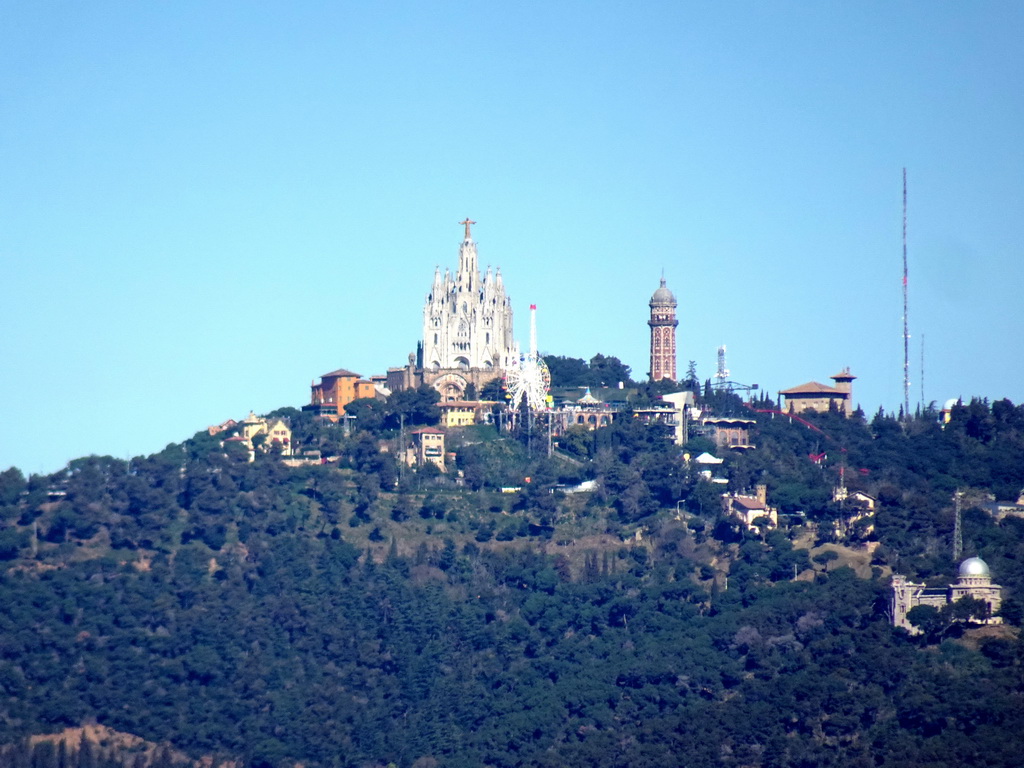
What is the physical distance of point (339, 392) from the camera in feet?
448

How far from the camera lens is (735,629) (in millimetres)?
102625

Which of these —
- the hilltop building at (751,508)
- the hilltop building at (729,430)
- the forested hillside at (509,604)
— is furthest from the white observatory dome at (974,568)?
the hilltop building at (729,430)

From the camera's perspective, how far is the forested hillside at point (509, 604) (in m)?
94.8

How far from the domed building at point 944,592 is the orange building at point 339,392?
144 ft

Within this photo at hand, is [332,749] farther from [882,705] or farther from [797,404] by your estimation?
[797,404]

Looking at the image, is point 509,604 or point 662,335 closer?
point 509,604

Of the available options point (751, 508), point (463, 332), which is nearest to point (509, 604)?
point (751, 508)

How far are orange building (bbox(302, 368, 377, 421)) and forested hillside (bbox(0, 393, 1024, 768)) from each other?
4674mm

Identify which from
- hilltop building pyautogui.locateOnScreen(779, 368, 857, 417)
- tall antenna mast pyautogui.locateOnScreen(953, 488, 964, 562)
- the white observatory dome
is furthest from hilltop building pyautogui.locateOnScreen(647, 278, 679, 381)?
the white observatory dome

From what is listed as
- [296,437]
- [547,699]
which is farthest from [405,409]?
[547,699]

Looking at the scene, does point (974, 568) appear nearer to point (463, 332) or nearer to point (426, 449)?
point (426, 449)

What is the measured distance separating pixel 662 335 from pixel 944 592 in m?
47.8

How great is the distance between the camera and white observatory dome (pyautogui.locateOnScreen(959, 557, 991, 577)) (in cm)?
9856

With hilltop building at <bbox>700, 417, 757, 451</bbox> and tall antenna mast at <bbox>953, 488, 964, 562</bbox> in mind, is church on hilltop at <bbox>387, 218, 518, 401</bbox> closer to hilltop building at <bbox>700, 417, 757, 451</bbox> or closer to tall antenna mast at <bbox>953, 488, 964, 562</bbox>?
hilltop building at <bbox>700, 417, 757, 451</bbox>
